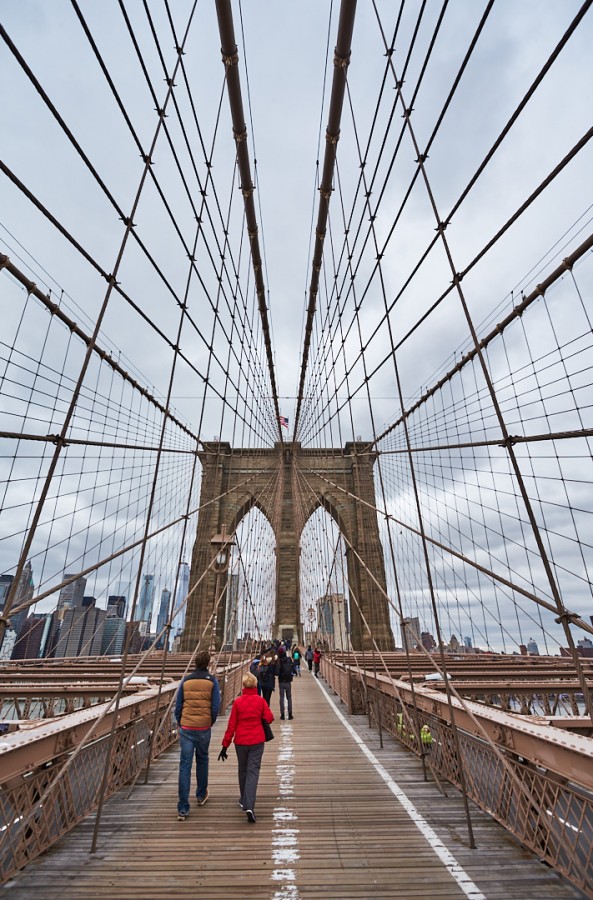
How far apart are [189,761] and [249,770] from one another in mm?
473

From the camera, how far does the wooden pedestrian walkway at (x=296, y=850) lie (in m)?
2.22

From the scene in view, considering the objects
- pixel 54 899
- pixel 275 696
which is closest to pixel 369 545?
pixel 275 696

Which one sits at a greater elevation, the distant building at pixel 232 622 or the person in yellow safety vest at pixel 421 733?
the distant building at pixel 232 622

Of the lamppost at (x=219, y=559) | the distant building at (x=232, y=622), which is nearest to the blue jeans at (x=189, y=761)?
the lamppost at (x=219, y=559)

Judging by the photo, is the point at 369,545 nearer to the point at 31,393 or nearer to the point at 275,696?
the point at 275,696

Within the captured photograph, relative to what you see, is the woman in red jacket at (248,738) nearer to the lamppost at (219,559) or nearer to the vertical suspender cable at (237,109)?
the lamppost at (219,559)

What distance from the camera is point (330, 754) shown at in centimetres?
504

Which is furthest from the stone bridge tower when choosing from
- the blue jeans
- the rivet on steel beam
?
the blue jeans

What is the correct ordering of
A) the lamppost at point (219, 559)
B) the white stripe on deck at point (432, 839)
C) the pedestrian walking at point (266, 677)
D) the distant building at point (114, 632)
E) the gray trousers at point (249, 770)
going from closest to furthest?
the white stripe on deck at point (432, 839) < the gray trousers at point (249, 770) < the pedestrian walking at point (266, 677) < the lamppost at point (219, 559) < the distant building at point (114, 632)

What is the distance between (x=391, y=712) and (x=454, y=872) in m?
3.88

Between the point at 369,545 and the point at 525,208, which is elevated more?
the point at 369,545

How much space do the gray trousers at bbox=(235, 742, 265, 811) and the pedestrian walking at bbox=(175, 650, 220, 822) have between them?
0.95 ft

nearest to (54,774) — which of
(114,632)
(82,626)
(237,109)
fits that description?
(237,109)

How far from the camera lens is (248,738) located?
3324mm
